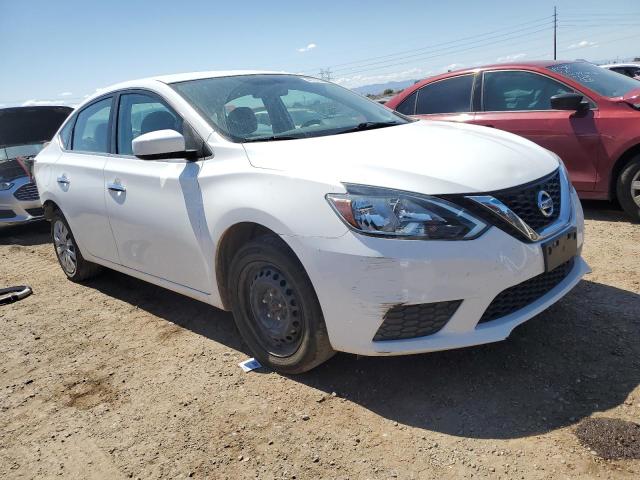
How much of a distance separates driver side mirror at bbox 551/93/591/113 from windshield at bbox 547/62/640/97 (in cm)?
28

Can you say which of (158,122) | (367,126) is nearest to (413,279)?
(367,126)

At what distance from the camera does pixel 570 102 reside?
530 centimetres

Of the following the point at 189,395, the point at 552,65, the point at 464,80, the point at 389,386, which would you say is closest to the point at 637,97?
the point at 552,65

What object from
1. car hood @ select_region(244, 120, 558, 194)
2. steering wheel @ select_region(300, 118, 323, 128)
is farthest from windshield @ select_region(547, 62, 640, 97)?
steering wheel @ select_region(300, 118, 323, 128)

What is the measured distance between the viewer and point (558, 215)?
2.78 m

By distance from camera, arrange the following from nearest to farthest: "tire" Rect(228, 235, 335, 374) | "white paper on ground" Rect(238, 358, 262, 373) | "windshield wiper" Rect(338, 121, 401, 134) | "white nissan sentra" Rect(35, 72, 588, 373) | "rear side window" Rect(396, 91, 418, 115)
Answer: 1. "white nissan sentra" Rect(35, 72, 588, 373)
2. "tire" Rect(228, 235, 335, 374)
3. "white paper on ground" Rect(238, 358, 262, 373)
4. "windshield wiper" Rect(338, 121, 401, 134)
5. "rear side window" Rect(396, 91, 418, 115)

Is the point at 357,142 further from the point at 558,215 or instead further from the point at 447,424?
the point at 447,424

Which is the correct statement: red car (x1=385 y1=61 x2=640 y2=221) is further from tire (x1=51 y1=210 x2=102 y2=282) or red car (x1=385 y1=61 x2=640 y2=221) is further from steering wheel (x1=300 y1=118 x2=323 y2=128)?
tire (x1=51 y1=210 x2=102 y2=282)

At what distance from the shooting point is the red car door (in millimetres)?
5395

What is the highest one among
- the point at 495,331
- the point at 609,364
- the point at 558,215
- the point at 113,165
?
the point at 113,165

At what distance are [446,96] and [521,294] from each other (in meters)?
4.29

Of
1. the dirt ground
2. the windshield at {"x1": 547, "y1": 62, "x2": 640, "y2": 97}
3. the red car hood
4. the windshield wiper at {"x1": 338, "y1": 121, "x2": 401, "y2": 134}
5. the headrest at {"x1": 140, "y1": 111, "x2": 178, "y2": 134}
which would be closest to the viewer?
the dirt ground

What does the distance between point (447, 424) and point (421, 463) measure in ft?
0.96

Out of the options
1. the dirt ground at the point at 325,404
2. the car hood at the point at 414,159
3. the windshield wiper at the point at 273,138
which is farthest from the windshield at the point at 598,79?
the windshield wiper at the point at 273,138
